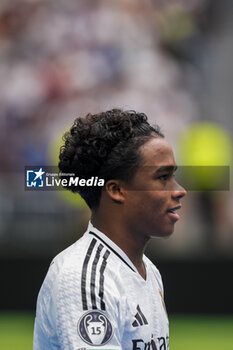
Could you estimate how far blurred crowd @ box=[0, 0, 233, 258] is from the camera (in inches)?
547

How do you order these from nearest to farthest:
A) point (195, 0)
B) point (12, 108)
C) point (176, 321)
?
1. point (176, 321)
2. point (12, 108)
3. point (195, 0)

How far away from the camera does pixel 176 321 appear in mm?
11078

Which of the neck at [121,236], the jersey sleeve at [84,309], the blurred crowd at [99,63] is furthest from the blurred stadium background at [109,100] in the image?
the jersey sleeve at [84,309]

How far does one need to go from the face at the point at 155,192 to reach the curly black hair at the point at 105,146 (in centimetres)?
4

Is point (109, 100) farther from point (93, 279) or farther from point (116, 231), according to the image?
point (93, 279)

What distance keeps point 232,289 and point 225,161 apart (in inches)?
93.5

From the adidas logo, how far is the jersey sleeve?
7cm

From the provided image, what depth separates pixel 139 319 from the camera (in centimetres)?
308

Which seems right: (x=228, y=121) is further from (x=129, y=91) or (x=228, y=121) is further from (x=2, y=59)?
(x=2, y=59)

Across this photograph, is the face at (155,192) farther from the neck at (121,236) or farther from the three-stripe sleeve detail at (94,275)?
the three-stripe sleeve detail at (94,275)

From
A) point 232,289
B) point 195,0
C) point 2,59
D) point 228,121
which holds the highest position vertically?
point 195,0

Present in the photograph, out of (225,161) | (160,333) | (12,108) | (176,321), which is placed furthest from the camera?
(12,108)

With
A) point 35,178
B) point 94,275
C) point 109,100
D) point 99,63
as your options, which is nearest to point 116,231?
point 94,275

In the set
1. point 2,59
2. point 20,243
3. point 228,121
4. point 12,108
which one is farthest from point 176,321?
point 2,59
